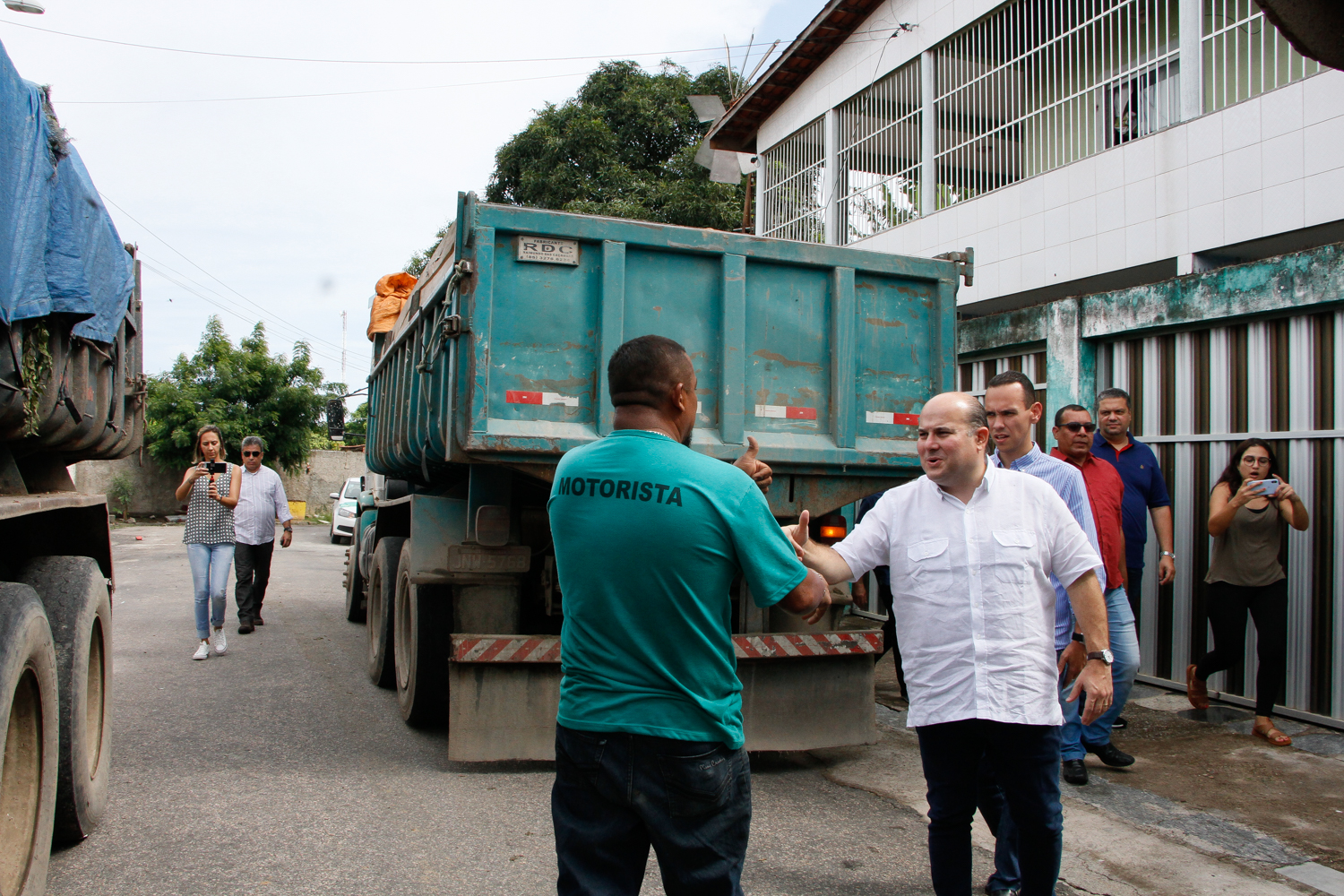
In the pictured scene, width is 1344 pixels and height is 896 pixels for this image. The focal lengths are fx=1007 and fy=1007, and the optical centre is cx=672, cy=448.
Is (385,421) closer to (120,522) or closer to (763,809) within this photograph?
(763,809)

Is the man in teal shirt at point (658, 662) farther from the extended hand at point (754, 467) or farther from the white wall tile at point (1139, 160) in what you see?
the white wall tile at point (1139, 160)

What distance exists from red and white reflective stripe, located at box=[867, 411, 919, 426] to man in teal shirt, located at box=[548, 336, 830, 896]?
297cm

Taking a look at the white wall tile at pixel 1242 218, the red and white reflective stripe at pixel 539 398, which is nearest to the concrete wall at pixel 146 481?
the white wall tile at pixel 1242 218

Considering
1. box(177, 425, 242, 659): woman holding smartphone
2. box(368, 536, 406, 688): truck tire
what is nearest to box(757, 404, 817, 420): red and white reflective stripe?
box(368, 536, 406, 688): truck tire

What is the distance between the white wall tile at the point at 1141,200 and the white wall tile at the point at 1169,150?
13cm

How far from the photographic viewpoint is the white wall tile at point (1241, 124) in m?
6.98

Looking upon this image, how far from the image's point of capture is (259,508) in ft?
29.5

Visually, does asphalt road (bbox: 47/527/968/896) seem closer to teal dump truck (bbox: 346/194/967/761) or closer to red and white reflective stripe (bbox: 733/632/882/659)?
teal dump truck (bbox: 346/194/967/761)

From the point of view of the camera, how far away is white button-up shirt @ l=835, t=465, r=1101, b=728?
9.09 feet

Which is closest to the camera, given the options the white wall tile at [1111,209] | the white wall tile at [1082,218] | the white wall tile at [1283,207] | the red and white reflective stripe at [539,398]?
the red and white reflective stripe at [539,398]

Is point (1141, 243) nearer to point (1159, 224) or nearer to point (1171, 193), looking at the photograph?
point (1159, 224)

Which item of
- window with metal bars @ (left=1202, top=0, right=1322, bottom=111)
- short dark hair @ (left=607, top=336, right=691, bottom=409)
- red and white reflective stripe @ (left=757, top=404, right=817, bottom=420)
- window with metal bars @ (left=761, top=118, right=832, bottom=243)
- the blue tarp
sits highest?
window with metal bars @ (left=761, top=118, right=832, bottom=243)

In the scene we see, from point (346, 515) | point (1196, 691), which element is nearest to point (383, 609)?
point (1196, 691)

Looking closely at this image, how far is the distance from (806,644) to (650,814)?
282 centimetres
